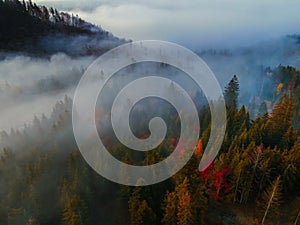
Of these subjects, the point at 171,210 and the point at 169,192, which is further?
the point at 169,192

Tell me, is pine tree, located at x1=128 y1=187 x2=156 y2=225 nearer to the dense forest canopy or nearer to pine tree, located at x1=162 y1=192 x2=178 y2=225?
the dense forest canopy

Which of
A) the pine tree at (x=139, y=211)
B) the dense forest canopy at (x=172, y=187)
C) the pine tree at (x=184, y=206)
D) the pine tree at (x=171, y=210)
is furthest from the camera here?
the dense forest canopy at (x=172, y=187)

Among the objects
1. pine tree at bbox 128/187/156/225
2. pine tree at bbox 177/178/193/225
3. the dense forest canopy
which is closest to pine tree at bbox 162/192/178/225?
the dense forest canopy

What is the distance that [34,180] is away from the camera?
47031 mm

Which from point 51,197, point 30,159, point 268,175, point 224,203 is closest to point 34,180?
point 51,197

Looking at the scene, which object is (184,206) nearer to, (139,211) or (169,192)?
(139,211)

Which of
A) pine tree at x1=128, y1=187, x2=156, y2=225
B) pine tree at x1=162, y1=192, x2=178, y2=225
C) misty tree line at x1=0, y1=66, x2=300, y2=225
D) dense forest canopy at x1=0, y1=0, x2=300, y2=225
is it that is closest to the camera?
pine tree at x1=162, y1=192, x2=178, y2=225

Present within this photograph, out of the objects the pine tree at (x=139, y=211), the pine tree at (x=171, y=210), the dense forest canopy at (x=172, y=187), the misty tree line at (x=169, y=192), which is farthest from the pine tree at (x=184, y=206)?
the pine tree at (x=139, y=211)

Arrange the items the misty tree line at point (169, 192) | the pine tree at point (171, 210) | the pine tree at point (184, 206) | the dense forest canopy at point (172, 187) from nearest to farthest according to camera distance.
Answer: the pine tree at point (184, 206) → the pine tree at point (171, 210) → the misty tree line at point (169, 192) → the dense forest canopy at point (172, 187)

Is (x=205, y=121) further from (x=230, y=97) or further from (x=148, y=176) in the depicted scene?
(x=148, y=176)

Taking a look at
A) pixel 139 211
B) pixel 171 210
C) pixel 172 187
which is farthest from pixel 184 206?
pixel 172 187

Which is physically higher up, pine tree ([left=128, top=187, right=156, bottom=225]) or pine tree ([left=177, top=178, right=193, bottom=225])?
pine tree ([left=177, top=178, right=193, bottom=225])

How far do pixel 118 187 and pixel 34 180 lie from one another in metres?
14.5

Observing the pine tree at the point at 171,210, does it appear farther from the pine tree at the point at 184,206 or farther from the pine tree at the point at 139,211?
the pine tree at the point at 139,211
